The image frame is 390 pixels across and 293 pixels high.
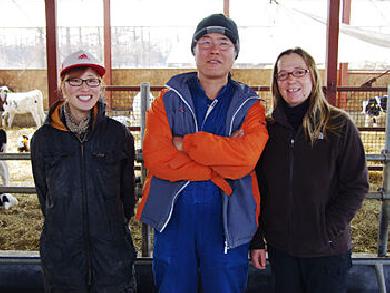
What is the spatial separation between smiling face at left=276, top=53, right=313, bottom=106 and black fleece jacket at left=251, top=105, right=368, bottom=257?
0.08 metres

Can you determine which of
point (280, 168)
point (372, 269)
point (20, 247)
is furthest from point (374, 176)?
point (280, 168)

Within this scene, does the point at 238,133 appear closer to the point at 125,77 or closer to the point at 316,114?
the point at 316,114

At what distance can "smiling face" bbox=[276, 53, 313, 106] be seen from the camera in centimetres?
191

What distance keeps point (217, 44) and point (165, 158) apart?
0.48 metres

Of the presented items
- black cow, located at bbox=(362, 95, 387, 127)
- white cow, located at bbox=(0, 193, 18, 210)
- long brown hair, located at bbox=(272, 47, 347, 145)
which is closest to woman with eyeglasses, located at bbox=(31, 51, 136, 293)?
long brown hair, located at bbox=(272, 47, 347, 145)

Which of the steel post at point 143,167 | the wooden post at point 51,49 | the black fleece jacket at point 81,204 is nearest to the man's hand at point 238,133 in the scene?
the black fleece jacket at point 81,204

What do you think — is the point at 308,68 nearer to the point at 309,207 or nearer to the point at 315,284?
the point at 309,207

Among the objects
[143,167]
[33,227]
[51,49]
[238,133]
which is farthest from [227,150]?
[51,49]

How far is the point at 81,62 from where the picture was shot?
76.6 inches

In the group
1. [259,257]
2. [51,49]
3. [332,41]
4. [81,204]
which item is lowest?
[259,257]

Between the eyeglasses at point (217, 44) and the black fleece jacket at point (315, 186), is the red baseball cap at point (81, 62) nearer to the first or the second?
the eyeglasses at point (217, 44)

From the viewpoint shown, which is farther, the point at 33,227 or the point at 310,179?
the point at 33,227

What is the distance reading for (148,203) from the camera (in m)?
1.95

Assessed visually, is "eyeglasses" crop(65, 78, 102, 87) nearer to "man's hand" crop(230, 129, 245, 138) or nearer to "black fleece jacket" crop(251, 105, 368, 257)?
"man's hand" crop(230, 129, 245, 138)
